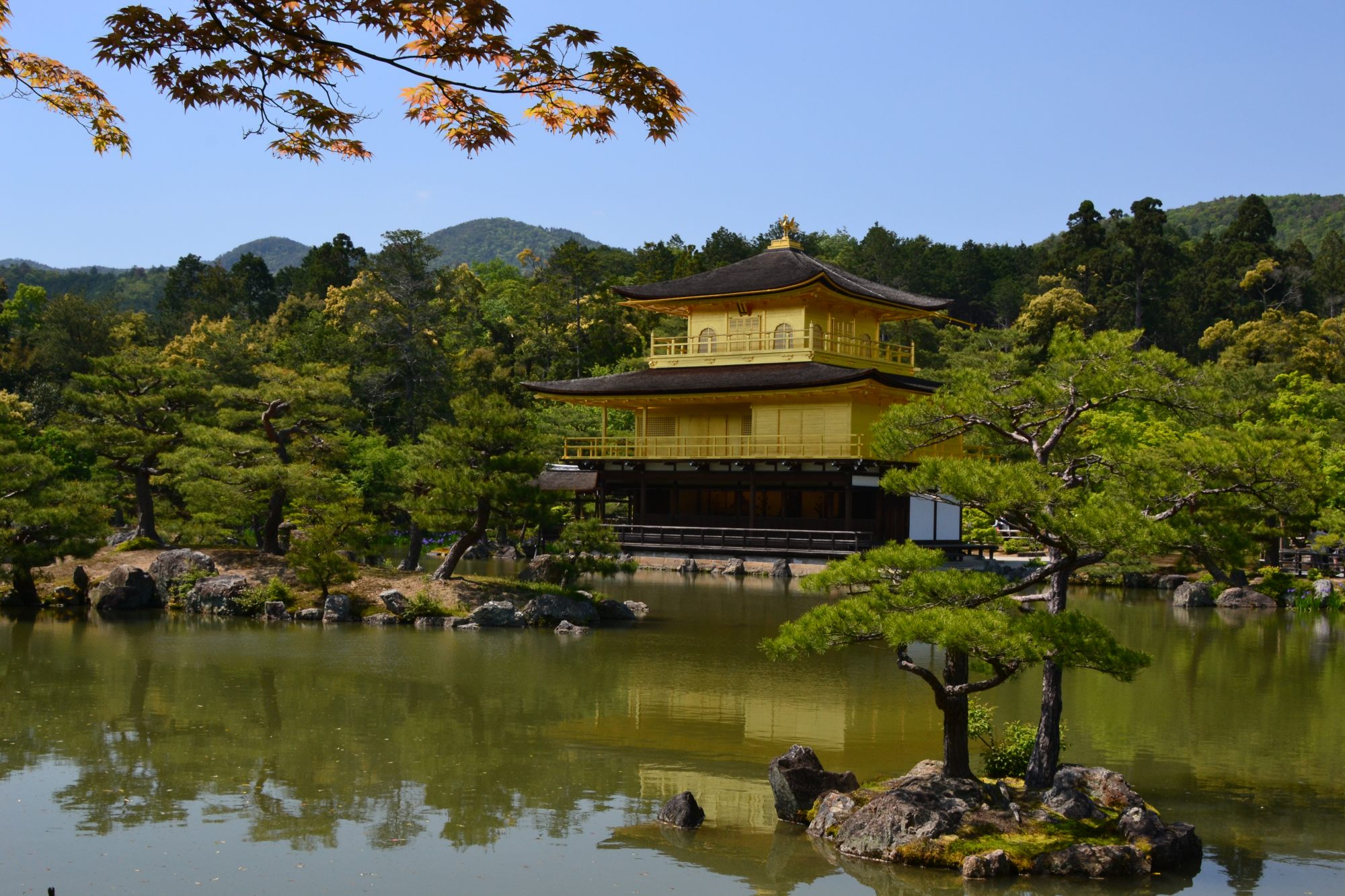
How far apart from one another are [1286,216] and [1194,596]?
89.4 m

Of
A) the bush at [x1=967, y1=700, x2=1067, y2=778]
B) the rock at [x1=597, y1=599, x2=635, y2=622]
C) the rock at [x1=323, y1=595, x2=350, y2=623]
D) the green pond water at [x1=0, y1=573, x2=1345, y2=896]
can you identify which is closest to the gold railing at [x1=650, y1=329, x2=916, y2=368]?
the rock at [x1=597, y1=599, x2=635, y2=622]

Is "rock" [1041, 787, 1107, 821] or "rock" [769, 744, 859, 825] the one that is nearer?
"rock" [1041, 787, 1107, 821]

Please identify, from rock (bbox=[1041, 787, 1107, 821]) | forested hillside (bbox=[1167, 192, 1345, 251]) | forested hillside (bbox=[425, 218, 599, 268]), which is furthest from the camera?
forested hillside (bbox=[425, 218, 599, 268])

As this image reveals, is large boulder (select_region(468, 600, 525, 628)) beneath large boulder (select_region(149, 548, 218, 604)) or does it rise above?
beneath

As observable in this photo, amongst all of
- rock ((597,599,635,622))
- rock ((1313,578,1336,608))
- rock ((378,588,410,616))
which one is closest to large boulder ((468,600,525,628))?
rock ((378,588,410,616))

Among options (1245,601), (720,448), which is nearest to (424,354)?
(720,448)

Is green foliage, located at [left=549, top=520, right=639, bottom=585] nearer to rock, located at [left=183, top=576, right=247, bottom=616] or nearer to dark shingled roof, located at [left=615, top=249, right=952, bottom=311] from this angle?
rock, located at [left=183, top=576, right=247, bottom=616]

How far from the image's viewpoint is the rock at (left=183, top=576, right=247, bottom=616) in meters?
20.7

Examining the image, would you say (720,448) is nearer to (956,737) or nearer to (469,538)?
(469,538)

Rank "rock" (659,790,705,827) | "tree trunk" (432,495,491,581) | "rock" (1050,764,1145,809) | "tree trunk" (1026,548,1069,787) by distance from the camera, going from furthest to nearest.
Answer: "tree trunk" (432,495,491,581), "tree trunk" (1026,548,1069,787), "rock" (659,790,705,827), "rock" (1050,764,1145,809)

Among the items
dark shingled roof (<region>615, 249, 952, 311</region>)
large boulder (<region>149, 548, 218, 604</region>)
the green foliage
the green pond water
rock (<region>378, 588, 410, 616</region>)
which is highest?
dark shingled roof (<region>615, 249, 952, 311</region>)

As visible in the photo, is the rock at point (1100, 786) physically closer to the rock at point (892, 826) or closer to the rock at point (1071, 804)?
the rock at point (1071, 804)

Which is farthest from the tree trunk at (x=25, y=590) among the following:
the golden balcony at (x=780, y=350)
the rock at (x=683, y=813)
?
the golden balcony at (x=780, y=350)

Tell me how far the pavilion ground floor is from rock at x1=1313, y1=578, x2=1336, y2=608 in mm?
9053
